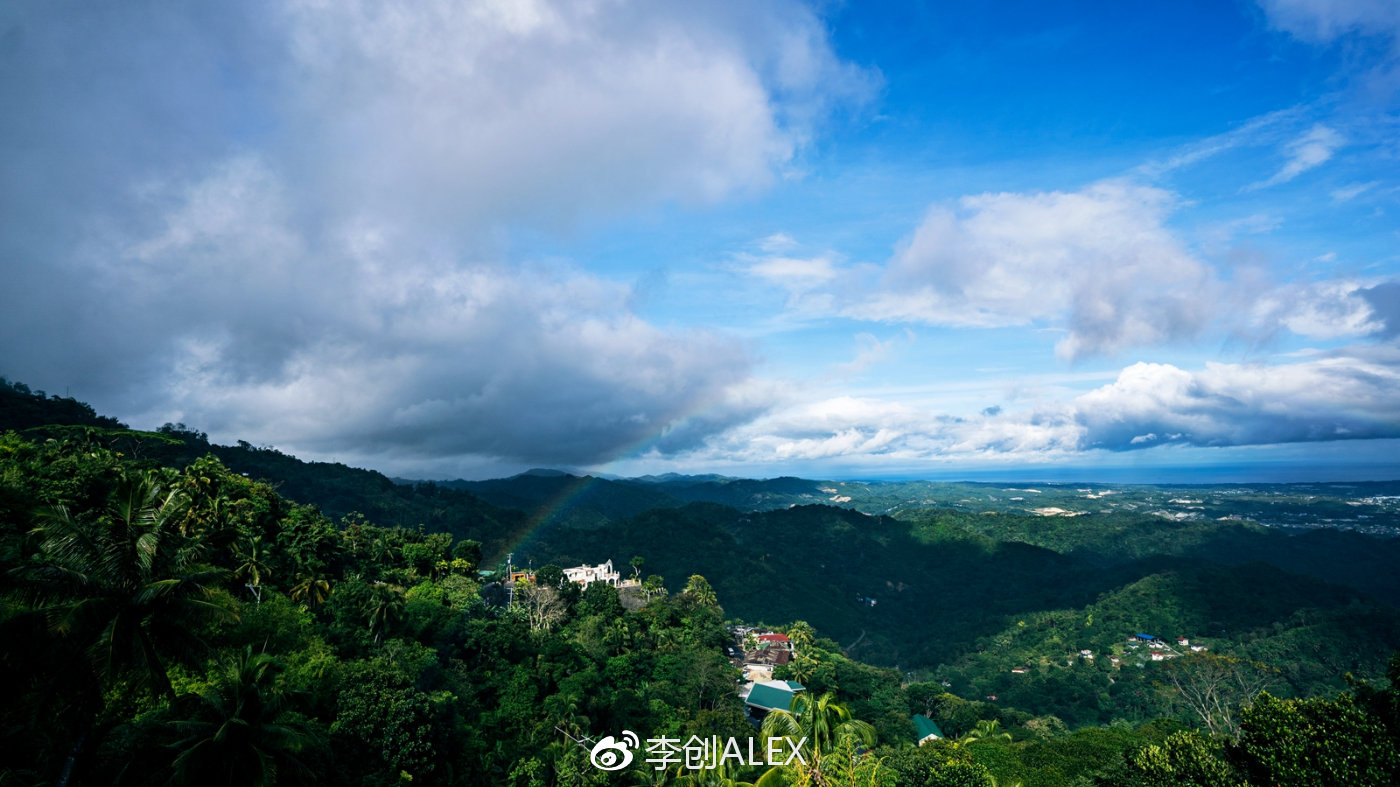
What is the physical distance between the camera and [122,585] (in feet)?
38.4

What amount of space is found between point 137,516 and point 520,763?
69.7 feet

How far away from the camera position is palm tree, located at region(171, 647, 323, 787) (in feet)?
43.1

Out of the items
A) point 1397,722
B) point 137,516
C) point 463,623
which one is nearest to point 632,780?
point 463,623

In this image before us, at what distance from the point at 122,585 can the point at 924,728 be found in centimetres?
5288

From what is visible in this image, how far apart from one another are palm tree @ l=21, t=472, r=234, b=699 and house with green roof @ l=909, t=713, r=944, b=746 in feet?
158

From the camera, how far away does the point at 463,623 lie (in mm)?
39156

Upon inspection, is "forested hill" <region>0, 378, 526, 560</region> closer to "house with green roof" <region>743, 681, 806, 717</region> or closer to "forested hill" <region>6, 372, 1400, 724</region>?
"forested hill" <region>6, 372, 1400, 724</region>

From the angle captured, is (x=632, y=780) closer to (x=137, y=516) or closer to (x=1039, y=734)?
(x=137, y=516)

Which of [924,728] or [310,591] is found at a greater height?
[310,591]

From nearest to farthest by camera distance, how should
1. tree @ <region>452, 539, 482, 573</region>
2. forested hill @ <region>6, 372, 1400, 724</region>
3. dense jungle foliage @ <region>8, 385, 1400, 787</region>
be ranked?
dense jungle foliage @ <region>8, 385, 1400, 787</region> < tree @ <region>452, 539, 482, 573</region> < forested hill @ <region>6, 372, 1400, 724</region>

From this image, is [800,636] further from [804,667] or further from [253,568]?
[253,568]

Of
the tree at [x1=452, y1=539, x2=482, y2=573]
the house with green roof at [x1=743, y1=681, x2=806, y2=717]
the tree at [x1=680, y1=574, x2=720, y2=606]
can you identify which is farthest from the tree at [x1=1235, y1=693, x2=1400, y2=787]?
the tree at [x1=680, y1=574, x2=720, y2=606]

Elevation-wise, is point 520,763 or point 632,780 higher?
point 520,763

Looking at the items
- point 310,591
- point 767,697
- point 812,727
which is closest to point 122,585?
point 812,727
